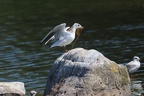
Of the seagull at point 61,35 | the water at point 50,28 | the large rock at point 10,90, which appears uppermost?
the water at point 50,28

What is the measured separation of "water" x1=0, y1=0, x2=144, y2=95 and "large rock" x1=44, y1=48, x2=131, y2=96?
2156mm

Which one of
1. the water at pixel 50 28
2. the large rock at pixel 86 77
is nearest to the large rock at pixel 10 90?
the large rock at pixel 86 77

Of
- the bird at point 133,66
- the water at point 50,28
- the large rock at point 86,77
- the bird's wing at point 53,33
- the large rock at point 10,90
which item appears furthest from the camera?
the water at point 50,28

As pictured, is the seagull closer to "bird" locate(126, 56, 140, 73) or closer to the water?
the water

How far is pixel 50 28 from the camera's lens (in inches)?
1291

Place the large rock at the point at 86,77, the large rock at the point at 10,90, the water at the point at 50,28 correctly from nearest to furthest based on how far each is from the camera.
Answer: the large rock at the point at 86,77 → the large rock at the point at 10,90 → the water at the point at 50,28

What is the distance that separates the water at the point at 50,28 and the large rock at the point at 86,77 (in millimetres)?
2156

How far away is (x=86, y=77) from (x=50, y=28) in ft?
51.7

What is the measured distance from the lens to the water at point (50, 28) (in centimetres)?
2417

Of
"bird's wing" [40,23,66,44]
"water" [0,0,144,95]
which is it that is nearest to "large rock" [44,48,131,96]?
"bird's wing" [40,23,66,44]

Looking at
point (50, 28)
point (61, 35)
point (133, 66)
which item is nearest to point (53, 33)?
point (61, 35)

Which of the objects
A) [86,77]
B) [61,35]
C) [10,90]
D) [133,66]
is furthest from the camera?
[133,66]

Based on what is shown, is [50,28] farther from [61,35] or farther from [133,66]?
[61,35]

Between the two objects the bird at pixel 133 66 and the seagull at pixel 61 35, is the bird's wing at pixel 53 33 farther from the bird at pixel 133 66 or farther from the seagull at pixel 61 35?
the bird at pixel 133 66
